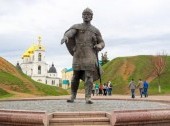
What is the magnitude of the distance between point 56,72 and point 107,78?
79.3m

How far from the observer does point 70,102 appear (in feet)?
42.3

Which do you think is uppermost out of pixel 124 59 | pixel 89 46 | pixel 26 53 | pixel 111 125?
pixel 26 53

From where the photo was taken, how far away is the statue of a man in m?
12.0

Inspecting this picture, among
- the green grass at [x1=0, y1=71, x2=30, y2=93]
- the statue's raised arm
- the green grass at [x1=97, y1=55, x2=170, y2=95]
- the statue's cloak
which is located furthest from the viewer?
the green grass at [x1=97, y1=55, x2=170, y2=95]

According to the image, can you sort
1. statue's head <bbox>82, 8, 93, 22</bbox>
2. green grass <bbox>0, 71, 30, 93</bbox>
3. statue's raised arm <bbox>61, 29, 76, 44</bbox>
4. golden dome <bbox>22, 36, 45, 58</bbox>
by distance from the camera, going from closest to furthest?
statue's raised arm <bbox>61, 29, 76, 44</bbox>, statue's head <bbox>82, 8, 93, 22</bbox>, green grass <bbox>0, 71, 30, 93</bbox>, golden dome <bbox>22, 36, 45, 58</bbox>

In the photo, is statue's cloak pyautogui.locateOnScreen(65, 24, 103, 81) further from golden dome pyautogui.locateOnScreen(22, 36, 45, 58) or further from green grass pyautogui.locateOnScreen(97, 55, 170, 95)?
golden dome pyautogui.locateOnScreen(22, 36, 45, 58)

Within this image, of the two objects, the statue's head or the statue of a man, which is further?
the statue's head

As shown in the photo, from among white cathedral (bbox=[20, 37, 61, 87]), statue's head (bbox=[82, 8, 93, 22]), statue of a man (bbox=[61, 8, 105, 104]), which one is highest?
white cathedral (bbox=[20, 37, 61, 87])

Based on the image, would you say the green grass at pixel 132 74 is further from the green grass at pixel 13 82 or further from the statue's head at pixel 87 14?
the statue's head at pixel 87 14

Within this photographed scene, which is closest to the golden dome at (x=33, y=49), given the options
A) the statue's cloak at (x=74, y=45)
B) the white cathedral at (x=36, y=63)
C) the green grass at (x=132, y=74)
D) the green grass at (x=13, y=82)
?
the white cathedral at (x=36, y=63)

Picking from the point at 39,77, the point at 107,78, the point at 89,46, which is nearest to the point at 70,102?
the point at 89,46

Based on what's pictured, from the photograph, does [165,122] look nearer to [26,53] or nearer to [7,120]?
[7,120]

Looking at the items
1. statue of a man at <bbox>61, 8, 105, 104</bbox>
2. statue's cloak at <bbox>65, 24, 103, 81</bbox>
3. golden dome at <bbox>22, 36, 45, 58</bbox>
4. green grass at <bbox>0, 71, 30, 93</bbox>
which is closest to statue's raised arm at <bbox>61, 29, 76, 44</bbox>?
statue of a man at <bbox>61, 8, 105, 104</bbox>

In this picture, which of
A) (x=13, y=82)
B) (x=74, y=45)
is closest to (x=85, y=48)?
(x=74, y=45)
